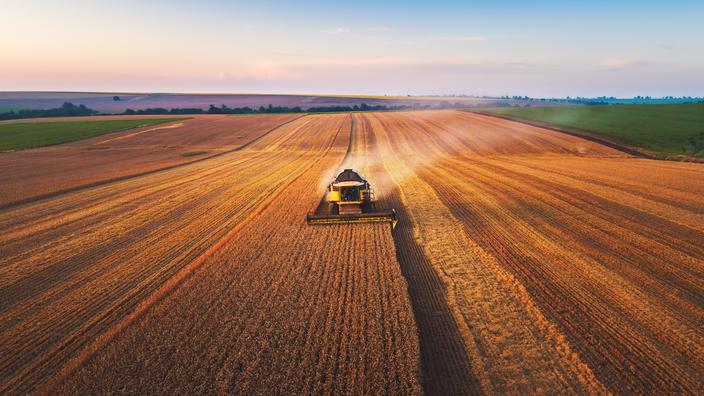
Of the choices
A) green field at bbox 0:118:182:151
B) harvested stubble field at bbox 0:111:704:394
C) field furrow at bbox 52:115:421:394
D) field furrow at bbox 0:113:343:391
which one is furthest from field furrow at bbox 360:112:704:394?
green field at bbox 0:118:182:151

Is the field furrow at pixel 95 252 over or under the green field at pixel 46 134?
under

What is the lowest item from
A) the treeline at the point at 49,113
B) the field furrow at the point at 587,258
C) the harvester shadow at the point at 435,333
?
the harvester shadow at the point at 435,333

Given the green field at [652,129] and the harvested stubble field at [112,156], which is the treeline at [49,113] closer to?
the harvested stubble field at [112,156]

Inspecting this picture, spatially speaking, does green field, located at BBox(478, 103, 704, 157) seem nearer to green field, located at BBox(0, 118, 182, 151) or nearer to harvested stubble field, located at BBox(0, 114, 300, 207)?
harvested stubble field, located at BBox(0, 114, 300, 207)

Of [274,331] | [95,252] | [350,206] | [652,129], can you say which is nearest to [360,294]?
[274,331]

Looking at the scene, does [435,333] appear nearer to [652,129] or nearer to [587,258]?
[587,258]

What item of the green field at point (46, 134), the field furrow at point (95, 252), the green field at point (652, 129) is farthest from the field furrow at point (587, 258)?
the green field at point (46, 134)
